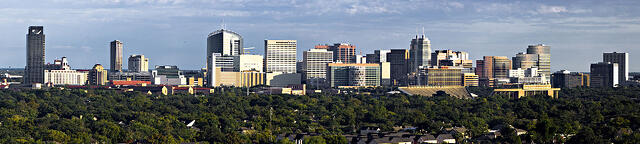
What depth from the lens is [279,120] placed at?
133625 mm

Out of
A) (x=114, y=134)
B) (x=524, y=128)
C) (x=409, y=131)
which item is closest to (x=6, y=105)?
(x=114, y=134)

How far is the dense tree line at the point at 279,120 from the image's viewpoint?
345ft

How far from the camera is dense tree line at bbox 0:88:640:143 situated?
345ft

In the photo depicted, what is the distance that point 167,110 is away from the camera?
156 metres

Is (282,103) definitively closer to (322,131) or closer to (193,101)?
(193,101)

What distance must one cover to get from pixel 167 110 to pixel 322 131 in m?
46.1

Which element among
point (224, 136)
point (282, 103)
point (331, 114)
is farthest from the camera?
Answer: point (282, 103)

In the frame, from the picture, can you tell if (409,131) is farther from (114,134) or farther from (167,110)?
(167,110)

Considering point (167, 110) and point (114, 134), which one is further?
point (167, 110)

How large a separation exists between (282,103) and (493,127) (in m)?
56.0

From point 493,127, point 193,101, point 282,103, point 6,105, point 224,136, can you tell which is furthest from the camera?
point 193,101

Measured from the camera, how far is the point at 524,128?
394 ft

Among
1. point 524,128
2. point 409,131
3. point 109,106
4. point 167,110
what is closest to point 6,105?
point 109,106

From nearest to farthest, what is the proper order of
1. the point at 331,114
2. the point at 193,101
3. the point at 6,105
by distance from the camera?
1. the point at 331,114
2. the point at 6,105
3. the point at 193,101
